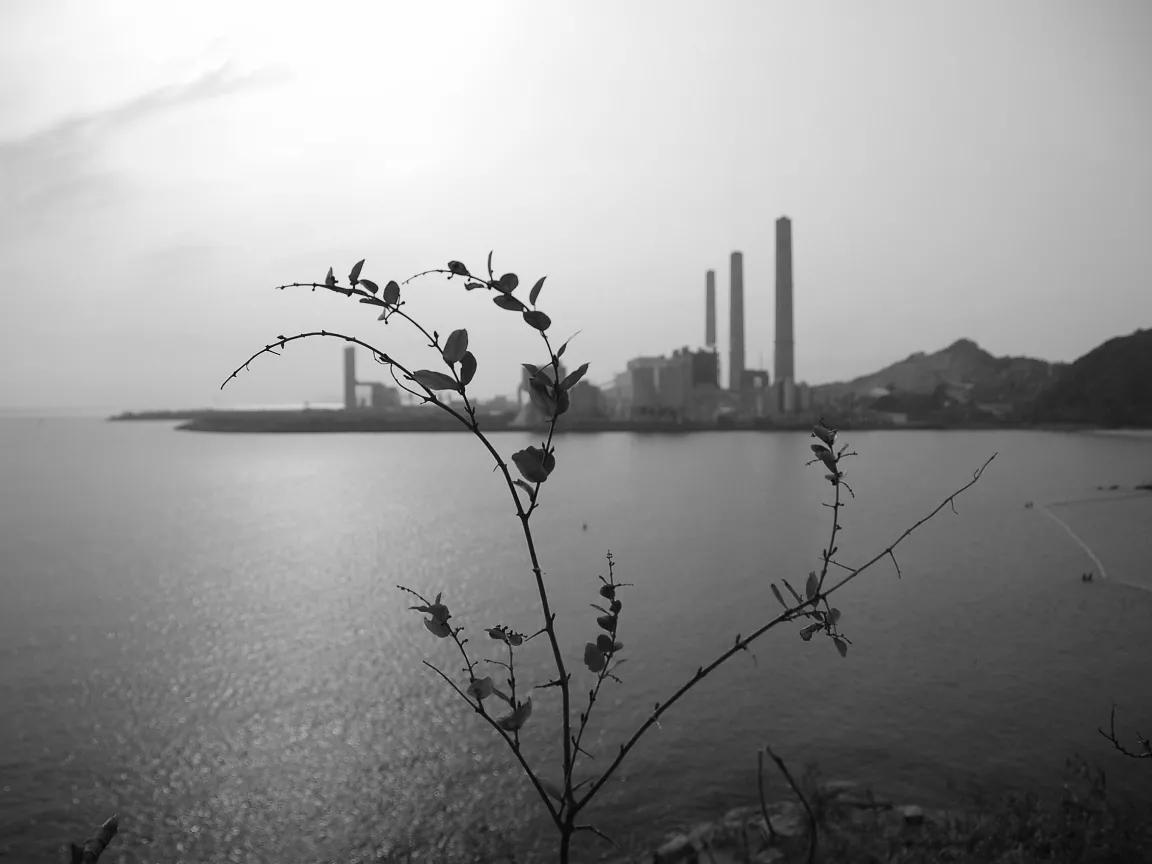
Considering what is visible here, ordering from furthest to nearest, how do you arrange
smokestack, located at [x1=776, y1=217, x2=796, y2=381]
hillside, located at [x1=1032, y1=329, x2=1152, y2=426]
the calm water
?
hillside, located at [x1=1032, y1=329, x2=1152, y2=426], smokestack, located at [x1=776, y1=217, x2=796, y2=381], the calm water

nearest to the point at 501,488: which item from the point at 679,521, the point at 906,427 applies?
the point at 679,521

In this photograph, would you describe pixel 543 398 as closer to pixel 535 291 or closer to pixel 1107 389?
pixel 535 291

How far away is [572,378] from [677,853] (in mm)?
7769

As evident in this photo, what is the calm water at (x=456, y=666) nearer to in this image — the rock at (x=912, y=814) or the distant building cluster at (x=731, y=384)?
the rock at (x=912, y=814)

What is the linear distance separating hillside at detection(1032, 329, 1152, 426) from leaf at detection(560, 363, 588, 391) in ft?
478

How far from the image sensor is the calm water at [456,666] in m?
9.30

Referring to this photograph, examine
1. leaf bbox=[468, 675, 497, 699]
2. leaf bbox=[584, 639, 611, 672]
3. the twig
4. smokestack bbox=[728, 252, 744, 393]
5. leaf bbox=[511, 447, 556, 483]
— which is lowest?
the twig

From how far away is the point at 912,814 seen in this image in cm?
766

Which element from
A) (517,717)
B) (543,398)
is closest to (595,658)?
(517,717)

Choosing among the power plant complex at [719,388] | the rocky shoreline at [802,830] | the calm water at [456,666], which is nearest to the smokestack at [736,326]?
the power plant complex at [719,388]

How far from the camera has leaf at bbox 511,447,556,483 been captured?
120 centimetres

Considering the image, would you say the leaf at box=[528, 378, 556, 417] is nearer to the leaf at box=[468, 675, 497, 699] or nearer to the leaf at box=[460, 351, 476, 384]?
the leaf at box=[460, 351, 476, 384]

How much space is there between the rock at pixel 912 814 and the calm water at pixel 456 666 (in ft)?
3.44

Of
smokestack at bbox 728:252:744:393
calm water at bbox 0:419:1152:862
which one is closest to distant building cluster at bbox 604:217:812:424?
smokestack at bbox 728:252:744:393
